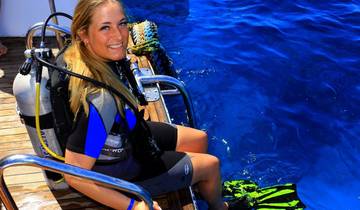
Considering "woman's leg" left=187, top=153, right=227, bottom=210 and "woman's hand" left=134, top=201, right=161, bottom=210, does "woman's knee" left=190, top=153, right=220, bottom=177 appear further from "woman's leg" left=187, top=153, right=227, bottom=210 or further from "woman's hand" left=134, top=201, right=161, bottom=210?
"woman's hand" left=134, top=201, right=161, bottom=210

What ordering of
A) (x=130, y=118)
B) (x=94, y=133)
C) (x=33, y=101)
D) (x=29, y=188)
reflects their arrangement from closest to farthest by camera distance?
(x=94, y=133) → (x=130, y=118) → (x=33, y=101) → (x=29, y=188)

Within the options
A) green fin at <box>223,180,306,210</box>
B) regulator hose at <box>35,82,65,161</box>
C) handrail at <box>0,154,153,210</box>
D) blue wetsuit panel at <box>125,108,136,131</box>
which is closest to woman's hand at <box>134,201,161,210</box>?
handrail at <box>0,154,153,210</box>

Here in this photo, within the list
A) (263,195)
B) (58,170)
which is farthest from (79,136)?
(263,195)

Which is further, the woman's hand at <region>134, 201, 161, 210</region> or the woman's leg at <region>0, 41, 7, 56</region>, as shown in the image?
the woman's leg at <region>0, 41, 7, 56</region>

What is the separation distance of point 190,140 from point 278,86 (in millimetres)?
3375

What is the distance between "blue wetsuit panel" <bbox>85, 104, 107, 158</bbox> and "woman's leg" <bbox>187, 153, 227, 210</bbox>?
0.95 metres

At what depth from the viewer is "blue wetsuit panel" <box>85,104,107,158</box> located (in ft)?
7.04

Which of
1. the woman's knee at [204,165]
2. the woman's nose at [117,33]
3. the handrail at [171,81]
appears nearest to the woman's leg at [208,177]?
the woman's knee at [204,165]

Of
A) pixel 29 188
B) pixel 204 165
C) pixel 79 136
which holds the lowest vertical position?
pixel 29 188

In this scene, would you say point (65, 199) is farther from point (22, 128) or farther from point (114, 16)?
point (114, 16)

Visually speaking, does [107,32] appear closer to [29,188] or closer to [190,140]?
[190,140]

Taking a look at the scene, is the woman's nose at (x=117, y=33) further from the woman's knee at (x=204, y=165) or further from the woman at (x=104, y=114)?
the woman's knee at (x=204, y=165)

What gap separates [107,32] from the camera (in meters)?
2.30

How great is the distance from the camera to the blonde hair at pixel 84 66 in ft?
7.13
